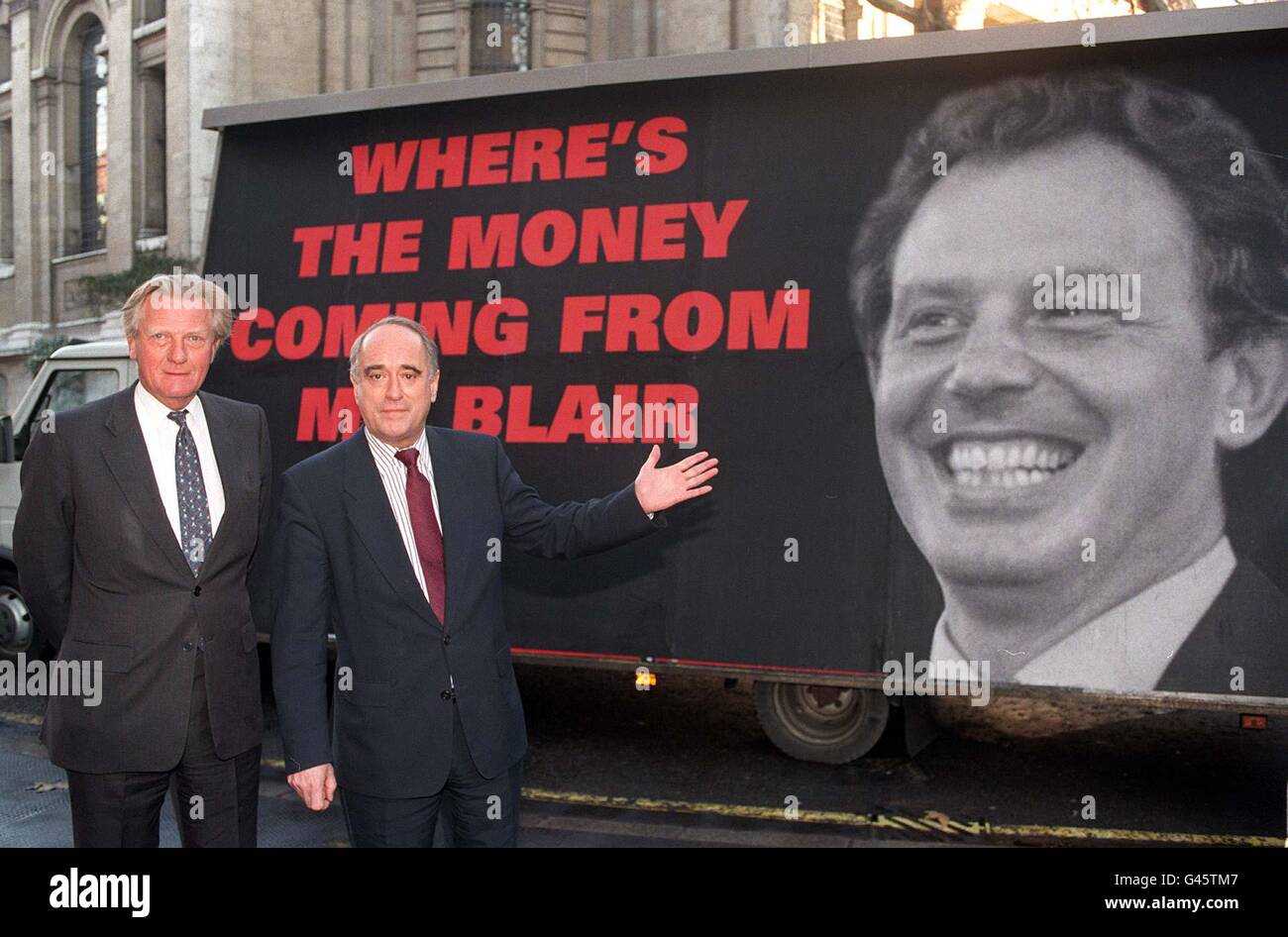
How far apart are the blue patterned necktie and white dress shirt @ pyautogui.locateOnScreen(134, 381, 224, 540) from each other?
0.03 ft

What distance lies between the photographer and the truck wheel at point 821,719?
7168mm

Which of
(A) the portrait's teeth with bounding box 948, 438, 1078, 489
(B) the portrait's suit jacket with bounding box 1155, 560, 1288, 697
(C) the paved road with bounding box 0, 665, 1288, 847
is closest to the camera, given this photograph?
(B) the portrait's suit jacket with bounding box 1155, 560, 1288, 697

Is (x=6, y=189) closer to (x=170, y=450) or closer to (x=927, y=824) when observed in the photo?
(x=927, y=824)

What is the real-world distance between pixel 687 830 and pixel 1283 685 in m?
3.02

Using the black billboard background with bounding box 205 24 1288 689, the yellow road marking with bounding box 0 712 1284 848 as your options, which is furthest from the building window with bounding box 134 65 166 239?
the yellow road marking with bounding box 0 712 1284 848

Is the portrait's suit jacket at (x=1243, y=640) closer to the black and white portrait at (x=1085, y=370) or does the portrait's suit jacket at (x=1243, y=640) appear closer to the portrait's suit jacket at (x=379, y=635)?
the black and white portrait at (x=1085, y=370)

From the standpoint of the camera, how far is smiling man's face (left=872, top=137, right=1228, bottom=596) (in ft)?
19.4

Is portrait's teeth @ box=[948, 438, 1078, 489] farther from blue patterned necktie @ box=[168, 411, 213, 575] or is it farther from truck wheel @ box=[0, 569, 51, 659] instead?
truck wheel @ box=[0, 569, 51, 659]

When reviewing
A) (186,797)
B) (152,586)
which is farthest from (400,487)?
(186,797)

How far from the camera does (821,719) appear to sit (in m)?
7.29

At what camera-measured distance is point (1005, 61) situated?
20.5 feet

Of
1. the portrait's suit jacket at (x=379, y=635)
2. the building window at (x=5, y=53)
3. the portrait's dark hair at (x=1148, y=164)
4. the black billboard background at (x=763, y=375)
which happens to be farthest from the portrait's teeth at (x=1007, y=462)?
the building window at (x=5, y=53)

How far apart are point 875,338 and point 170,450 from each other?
383 centimetres
